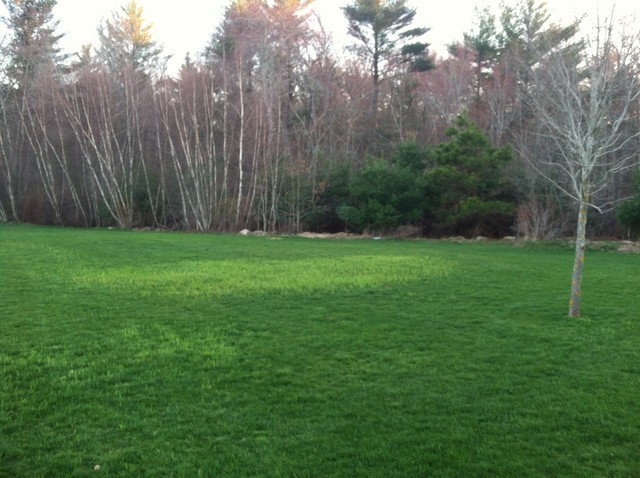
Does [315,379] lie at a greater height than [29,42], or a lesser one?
lesser

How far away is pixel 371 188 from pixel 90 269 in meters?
12.8

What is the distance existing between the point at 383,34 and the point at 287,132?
28.9ft

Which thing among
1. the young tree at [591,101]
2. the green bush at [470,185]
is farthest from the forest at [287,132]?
the young tree at [591,101]

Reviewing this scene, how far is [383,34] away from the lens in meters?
29.5

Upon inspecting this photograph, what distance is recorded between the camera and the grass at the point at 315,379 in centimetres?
301

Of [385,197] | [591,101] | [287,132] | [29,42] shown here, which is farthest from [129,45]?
[591,101]

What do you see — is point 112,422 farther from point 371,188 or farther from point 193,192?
point 193,192

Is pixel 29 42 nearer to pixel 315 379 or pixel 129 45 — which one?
pixel 129 45

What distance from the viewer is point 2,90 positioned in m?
30.6

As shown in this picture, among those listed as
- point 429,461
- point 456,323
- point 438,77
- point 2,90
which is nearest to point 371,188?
point 438,77

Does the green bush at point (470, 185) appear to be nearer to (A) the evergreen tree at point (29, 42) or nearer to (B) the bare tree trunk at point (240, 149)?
(B) the bare tree trunk at point (240, 149)

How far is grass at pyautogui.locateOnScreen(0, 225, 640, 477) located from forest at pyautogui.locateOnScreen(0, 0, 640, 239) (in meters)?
12.1

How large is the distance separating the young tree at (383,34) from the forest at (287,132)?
0.25 ft

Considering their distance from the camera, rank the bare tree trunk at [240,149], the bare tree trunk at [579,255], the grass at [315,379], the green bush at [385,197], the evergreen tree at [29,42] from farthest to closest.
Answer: the evergreen tree at [29,42]
the bare tree trunk at [240,149]
the green bush at [385,197]
the bare tree trunk at [579,255]
the grass at [315,379]
